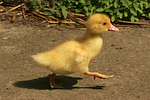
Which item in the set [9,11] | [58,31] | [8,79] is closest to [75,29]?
[58,31]

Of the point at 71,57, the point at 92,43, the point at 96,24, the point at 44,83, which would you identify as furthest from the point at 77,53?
the point at 44,83

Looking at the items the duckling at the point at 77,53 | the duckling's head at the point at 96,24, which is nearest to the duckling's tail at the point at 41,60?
the duckling at the point at 77,53

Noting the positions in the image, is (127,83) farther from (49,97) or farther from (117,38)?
(117,38)

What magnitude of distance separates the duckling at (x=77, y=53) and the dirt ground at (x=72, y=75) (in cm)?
50

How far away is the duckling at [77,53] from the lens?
184 inches

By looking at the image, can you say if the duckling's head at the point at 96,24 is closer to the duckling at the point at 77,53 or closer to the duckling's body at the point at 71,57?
the duckling at the point at 77,53

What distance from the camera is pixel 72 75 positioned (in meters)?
5.74

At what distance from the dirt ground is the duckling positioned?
50cm

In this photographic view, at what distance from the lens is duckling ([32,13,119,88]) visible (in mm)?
4672

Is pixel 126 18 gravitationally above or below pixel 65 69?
above

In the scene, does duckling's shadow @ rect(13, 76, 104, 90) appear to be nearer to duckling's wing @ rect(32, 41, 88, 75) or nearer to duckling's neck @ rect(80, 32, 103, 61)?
duckling's wing @ rect(32, 41, 88, 75)

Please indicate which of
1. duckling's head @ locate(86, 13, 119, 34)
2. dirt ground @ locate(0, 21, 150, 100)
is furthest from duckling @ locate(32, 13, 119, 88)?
dirt ground @ locate(0, 21, 150, 100)

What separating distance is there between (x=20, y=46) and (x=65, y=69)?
9.24 feet

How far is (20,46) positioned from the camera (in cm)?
714
